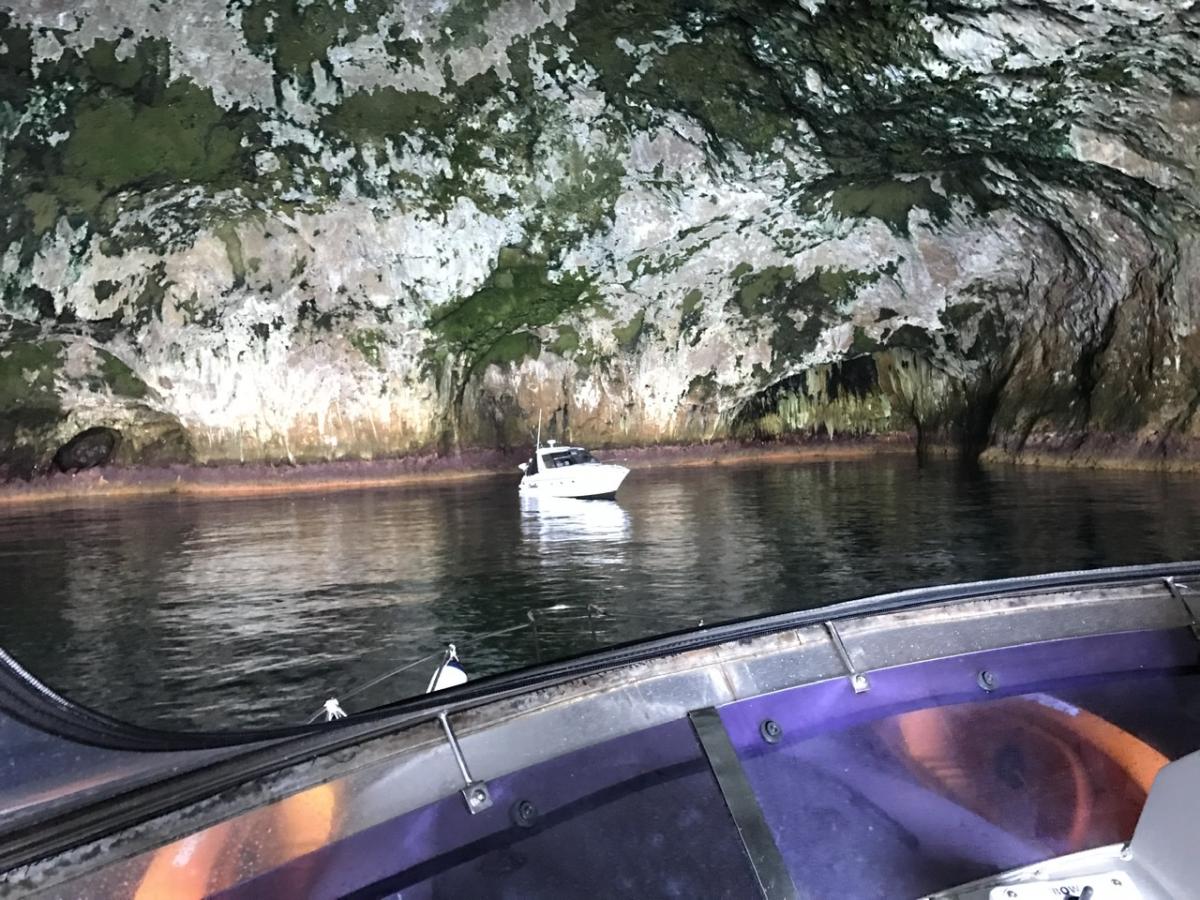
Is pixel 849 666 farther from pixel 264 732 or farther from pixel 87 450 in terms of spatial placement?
pixel 87 450

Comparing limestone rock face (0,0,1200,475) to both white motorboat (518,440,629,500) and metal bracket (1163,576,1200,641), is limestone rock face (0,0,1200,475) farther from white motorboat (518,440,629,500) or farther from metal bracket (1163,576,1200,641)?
metal bracket (1163,576,1200,641)

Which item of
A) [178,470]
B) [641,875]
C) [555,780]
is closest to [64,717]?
[555,780]

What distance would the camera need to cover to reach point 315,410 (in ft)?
93.2

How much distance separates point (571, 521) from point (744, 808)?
16.8 metres

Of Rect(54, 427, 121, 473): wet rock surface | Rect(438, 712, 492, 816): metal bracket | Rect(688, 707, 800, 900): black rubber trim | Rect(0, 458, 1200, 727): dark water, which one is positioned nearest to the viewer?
Rect(688, 707, 800, 900): black rubber trim

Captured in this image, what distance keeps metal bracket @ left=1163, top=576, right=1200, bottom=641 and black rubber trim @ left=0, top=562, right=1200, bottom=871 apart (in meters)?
0.29

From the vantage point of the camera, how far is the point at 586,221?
974 inches

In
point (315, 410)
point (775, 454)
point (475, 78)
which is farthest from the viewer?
point (775, 454)

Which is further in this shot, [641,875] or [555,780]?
[555,780]

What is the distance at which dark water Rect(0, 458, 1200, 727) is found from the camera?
8875 millimetres

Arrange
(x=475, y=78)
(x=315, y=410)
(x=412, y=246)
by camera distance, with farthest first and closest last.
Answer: (x=315, y=410)
(x=412, y=246)
(x=475, y=78)

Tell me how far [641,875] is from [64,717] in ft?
4.74

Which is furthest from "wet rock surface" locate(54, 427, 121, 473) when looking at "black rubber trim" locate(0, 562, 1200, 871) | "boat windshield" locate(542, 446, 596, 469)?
"black rubber trim" locate(0, 562, 1200, 871)

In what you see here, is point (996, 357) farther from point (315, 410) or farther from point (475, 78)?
point (315, 410)
